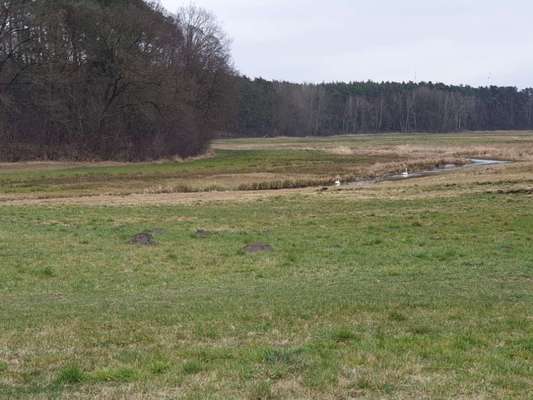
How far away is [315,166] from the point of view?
2566 inches

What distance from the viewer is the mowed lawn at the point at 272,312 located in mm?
6816

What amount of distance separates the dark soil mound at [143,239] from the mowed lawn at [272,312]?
0.37 meters

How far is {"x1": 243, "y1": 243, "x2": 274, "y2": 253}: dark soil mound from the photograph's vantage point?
1947 cm

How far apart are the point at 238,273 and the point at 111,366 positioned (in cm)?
890

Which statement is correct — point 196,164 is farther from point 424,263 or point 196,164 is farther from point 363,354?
point 363,354

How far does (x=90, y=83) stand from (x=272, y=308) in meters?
67.9

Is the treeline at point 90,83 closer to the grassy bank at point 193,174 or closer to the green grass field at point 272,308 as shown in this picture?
the grassy bank at point 193,174

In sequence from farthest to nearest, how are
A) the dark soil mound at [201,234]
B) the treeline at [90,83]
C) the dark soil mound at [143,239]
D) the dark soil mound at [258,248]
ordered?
the treeline at [90,83]
the dark soil mound at [201,234]
the dark soil mound at [143,239]
the dark soil mound at [258,248]

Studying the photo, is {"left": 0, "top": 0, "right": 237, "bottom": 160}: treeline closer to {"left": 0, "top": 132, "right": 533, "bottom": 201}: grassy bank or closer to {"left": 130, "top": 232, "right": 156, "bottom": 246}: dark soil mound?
{"left": 0, "top": 132, "right": 533, "bottom": 201}: grassy bank

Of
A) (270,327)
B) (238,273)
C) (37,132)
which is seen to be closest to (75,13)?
(37,132)

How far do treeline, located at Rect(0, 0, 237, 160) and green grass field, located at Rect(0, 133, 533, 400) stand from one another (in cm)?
4529

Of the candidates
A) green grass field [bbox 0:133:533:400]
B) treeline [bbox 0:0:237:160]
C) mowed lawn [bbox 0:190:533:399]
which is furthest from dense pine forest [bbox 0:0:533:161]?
mowed lawn [bbox 0:190:533:399]

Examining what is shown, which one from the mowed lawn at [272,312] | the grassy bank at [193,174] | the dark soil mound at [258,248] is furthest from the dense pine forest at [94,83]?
the dark soil mound at [258,248]

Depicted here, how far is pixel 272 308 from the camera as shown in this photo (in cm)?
1099
